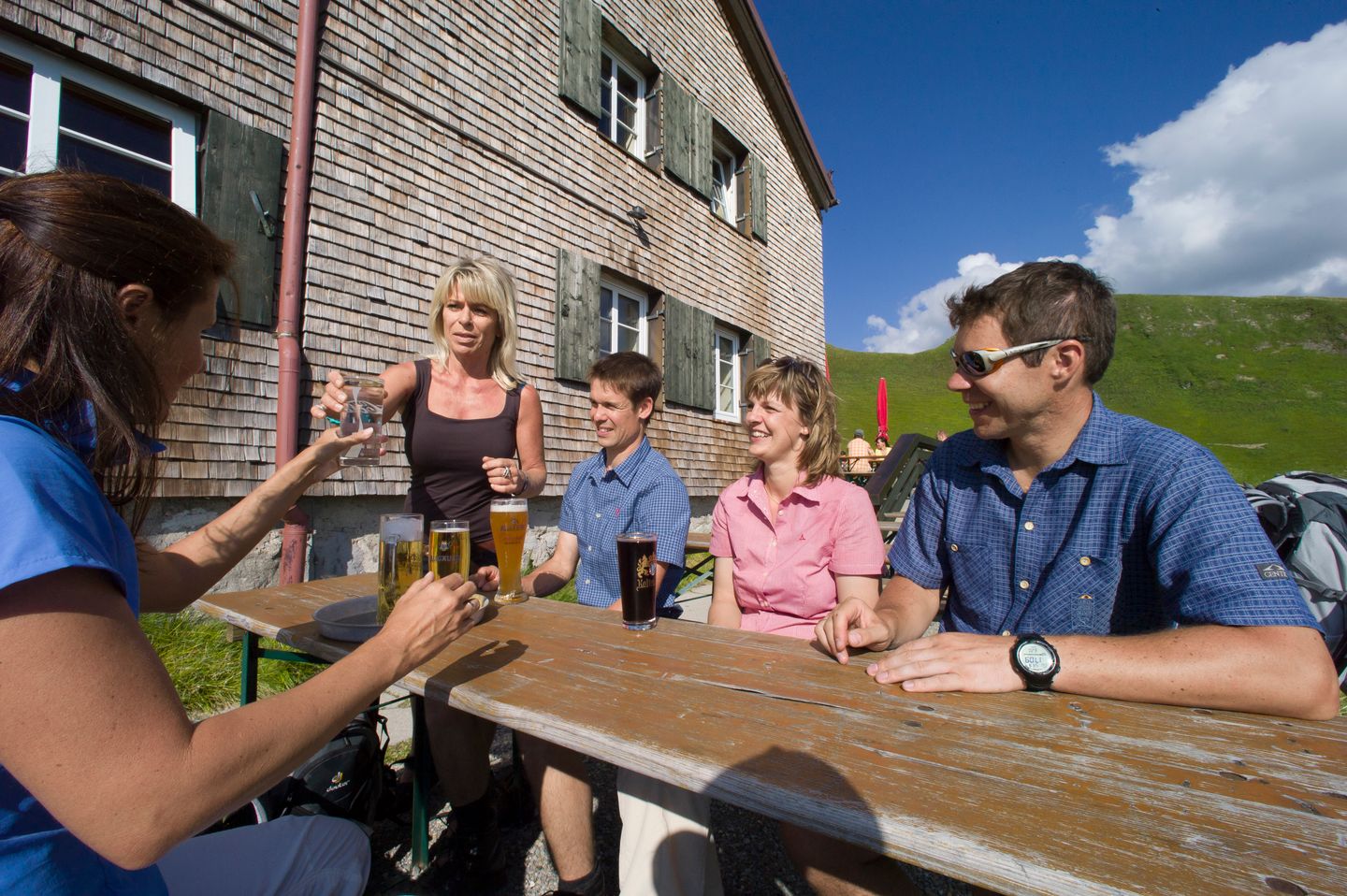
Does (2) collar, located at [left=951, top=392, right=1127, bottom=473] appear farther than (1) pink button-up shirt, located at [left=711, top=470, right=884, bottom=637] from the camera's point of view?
No

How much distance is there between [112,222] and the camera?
0.86 metres

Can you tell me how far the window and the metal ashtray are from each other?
6.99 meters

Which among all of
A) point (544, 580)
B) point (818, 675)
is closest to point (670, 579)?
point (544, 580)

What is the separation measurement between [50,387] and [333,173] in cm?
446

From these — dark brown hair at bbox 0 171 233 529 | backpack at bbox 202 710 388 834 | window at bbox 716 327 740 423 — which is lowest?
backpack at bbox 202 710 388 834

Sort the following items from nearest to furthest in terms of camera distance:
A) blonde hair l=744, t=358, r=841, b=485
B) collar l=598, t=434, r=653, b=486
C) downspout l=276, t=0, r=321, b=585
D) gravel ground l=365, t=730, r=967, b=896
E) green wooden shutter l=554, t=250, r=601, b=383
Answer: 1. gravel ground l=365, t=730, r=967, b=896
2. blonde hair l=744, t=358, r=841, b=485
3. collar l=598, t=434, r=653, b=486
4. downspout l=276, t=0, r=321, b=585
5. green wooden shutter l=554, t=250, r=601, b=383

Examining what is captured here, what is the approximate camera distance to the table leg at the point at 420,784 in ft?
6.08

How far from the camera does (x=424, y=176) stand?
514 centimetres

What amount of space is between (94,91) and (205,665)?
10.6 ft

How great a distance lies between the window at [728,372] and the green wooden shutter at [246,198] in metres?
5.50

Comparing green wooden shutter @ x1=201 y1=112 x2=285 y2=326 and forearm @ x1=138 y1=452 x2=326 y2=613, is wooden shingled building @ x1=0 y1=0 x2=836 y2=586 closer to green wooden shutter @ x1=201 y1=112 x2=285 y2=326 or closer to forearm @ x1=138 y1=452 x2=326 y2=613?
green wooden shutter @ x1=201 y1=112 x2=285 y2=326

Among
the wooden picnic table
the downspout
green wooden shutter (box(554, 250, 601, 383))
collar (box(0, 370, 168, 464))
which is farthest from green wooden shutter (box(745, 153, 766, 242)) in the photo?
collar (box(0, 370, 168, 464))

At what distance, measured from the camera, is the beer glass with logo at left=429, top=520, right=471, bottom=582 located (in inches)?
63.3

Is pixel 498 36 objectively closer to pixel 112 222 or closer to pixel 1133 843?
pixel 112 222
